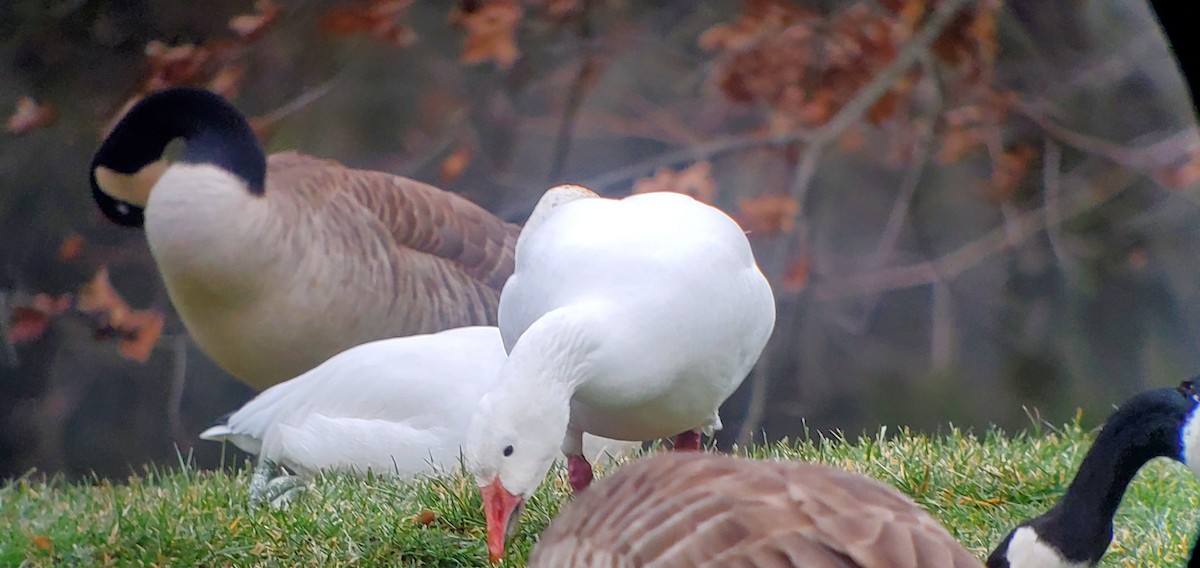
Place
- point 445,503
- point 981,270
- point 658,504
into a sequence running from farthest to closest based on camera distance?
point 981,270, point 445,503, point 658,504

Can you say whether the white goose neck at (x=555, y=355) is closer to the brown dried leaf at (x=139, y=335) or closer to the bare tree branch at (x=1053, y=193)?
the brown dried leaf at (x=139, y=335)

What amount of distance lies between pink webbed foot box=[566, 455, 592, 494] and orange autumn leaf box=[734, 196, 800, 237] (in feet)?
11.9

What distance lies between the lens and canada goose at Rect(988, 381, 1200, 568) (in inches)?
110

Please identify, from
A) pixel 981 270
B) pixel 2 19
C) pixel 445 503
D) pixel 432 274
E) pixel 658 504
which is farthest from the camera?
pixel 981 270

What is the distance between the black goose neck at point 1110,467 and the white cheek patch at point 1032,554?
16 millimetres

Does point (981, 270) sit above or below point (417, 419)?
below

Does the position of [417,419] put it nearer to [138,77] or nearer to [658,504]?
[658,504]

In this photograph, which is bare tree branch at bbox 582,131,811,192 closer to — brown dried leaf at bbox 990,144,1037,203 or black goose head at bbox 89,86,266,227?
brown dried leaf at bbox 990,144,1037,203

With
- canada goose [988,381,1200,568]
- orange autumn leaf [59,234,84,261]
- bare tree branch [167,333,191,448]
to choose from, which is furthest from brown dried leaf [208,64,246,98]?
canada goose [988,381,1200,568]

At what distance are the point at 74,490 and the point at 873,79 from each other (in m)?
4.78

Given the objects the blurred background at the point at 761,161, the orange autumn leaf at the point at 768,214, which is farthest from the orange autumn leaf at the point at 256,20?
the orange autumn leaf at the point at 768,214

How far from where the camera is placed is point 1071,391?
265 inches

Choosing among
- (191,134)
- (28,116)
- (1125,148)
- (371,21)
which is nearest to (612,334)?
(191,134)

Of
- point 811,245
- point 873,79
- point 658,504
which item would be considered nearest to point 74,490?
point 658,504
